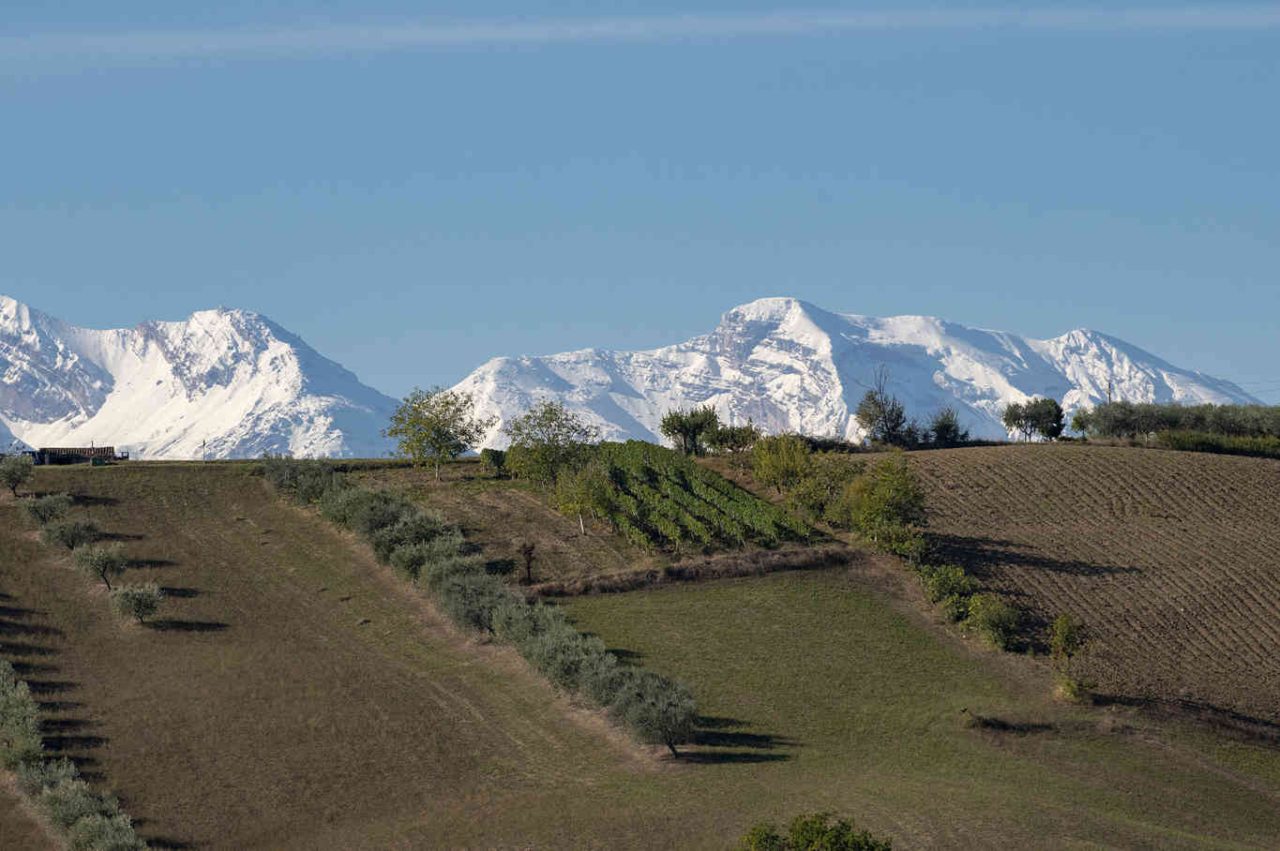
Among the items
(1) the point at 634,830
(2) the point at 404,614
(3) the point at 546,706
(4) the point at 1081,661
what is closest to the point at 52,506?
(2) the point at 404,614

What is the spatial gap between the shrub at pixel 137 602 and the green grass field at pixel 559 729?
1.10 meters

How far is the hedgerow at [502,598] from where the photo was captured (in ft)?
263

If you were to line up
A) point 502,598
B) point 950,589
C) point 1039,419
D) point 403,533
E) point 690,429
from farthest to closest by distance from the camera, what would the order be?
point 1039,419 < point 690,429 < point 403,533 < point 950,589 < point 502,598

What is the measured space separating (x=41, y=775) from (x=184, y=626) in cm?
2374

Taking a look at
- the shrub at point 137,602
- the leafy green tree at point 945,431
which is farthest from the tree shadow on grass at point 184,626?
the leafy green tree at point 945,431

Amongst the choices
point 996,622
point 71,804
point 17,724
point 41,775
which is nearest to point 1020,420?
point 996,622

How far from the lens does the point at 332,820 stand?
71.1 meters

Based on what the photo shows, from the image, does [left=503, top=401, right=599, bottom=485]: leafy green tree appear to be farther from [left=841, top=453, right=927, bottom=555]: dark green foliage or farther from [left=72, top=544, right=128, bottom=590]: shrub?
[left=72, top=544, right=128, bottom=590]: shrub

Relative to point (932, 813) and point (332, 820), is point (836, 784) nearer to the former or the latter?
point (932, 813)

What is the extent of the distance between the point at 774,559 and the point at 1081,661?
22120mm

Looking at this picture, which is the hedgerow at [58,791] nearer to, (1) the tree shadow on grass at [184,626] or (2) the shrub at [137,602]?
(1) the tree shadow on grass at [184,626]

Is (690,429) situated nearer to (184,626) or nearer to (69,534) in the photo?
(69,534)

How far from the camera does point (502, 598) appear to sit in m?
97.4

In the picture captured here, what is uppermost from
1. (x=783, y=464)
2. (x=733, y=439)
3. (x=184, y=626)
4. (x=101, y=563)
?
(x=733, y=439)
